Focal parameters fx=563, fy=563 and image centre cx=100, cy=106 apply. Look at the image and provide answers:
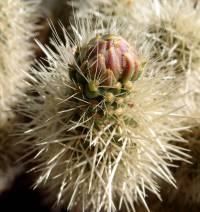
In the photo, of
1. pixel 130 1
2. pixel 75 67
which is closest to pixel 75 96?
pixel 75 67

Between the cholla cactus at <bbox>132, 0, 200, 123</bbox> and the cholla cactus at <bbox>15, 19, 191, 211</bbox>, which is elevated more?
the cholla cactus at <bbox>132, 0, 200, 123</bbox>

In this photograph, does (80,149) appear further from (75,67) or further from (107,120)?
(75,67)

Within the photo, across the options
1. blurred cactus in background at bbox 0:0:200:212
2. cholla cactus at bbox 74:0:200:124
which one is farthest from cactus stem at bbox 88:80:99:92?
cholla cactus at bbox 74:0:200:124

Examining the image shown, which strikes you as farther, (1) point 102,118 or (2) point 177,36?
(2) point 177,36

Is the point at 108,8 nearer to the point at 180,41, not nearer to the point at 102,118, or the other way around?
the point at 180,41

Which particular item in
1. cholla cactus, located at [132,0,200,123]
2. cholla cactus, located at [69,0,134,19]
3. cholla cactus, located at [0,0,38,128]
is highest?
cholla cactus, located at [69,0,134,19]

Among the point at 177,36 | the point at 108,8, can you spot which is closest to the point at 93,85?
the point at 177,36

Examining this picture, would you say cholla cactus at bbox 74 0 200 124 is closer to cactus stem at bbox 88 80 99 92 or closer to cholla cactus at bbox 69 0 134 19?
cholla cactus at bbox 69 0 134 19
